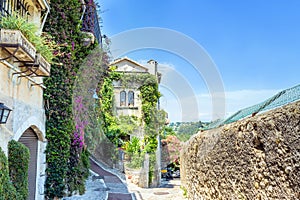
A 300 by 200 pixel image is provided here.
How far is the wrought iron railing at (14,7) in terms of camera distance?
169 inches

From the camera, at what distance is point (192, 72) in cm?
1322

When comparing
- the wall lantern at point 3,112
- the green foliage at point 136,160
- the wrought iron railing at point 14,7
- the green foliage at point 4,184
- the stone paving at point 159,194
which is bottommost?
the stone paving at point 159,194

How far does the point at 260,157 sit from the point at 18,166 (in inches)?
146

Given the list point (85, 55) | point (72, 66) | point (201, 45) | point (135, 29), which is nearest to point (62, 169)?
point (72, 66)

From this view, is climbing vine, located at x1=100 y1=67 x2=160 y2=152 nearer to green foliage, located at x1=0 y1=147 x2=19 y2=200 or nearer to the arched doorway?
the arched doorway

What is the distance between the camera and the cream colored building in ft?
12.1

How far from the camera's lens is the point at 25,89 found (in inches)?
189

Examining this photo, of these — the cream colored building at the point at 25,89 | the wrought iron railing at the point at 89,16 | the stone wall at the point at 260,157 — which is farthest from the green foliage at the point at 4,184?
the wrought iron railing at the point at 89,16

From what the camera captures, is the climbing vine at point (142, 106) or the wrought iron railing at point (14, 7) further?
the climbing vine at point (142, 106)

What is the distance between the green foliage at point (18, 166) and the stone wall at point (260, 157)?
3.30 m

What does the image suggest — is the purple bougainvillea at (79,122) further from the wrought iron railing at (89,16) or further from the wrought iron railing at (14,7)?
the wrought iron railing at (14,7)

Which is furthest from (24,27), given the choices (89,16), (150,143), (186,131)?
(186,131)

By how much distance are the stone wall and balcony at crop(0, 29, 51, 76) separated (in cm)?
327

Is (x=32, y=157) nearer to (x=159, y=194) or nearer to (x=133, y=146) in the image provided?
(x=159, y=194)
